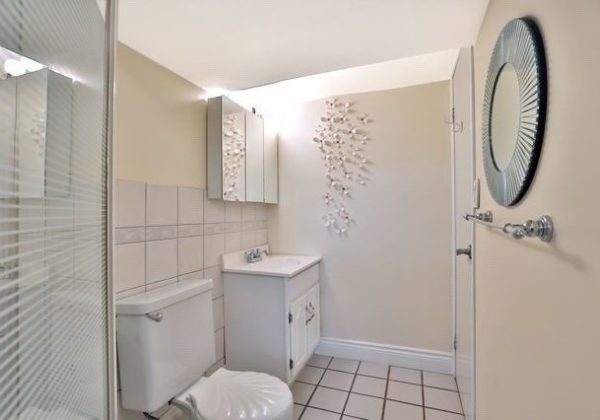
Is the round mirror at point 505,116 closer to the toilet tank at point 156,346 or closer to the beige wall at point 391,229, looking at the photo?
the beige wall at point 391,229

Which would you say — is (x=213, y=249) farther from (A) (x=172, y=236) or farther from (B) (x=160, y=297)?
(B) (x=160, y=297)

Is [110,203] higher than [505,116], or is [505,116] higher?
Result: [505,116]

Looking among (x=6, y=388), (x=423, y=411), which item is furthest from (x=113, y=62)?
(x=423, y=411)

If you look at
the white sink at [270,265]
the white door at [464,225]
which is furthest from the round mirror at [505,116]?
the white sink at [270,265]

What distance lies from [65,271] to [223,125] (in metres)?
1.46

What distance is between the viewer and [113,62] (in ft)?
2.35

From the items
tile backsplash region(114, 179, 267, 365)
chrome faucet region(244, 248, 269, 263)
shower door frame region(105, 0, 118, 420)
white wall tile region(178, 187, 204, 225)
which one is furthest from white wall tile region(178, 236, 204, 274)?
shower door frame region(105, 0, 118, 420)

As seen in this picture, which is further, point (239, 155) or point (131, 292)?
point (239, 155)

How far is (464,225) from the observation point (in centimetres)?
163

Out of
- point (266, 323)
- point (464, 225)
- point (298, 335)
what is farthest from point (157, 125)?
point (464, 225)

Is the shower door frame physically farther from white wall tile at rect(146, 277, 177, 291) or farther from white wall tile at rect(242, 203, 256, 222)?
white wall tile at rect(242, 203, 256, 222)

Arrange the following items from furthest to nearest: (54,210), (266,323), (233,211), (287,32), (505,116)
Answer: (233,211), (266,323), (287,32), (505,116), (54,210)

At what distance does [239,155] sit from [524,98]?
1.60 meters

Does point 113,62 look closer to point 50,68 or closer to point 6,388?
point 50,68
